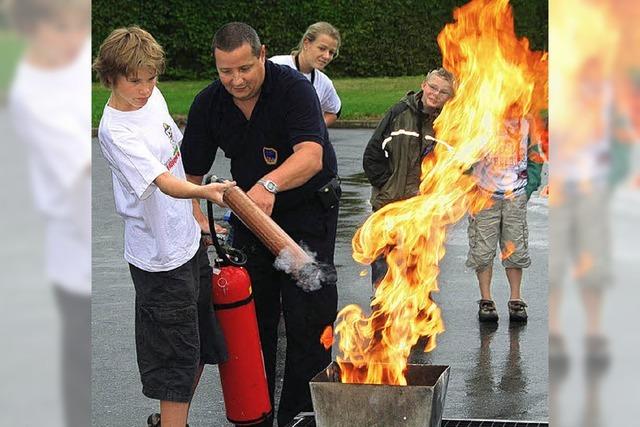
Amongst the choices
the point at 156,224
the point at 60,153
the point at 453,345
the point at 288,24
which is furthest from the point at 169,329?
the point at 288,24

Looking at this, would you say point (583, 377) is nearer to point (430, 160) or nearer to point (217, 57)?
point (217, 57)

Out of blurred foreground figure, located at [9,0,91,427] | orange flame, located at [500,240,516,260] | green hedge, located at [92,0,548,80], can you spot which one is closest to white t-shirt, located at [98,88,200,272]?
A: blurred foreground figure, located at [9,0,91,427]

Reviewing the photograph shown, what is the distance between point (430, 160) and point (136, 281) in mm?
2784

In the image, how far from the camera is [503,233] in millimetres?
7867

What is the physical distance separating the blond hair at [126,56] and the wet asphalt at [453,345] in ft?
6.83

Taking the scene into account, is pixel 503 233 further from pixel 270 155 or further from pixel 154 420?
pixel 154 420

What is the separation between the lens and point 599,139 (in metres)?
1.53

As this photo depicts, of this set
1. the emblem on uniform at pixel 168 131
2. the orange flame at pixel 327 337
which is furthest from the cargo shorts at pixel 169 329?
the orange flame at pixel 327 337

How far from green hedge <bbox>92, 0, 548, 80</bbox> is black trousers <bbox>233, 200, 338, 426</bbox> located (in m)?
22.7

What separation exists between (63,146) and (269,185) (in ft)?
11.2

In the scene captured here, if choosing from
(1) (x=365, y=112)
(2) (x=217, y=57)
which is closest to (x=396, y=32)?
(1) (x=365, y=112)

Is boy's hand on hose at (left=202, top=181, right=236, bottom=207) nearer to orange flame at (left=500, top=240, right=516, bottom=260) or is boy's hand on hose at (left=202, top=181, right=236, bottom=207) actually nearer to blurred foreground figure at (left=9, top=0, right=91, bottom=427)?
blurred foreground figure at (left=9, top=0, right=91, bottom=427)

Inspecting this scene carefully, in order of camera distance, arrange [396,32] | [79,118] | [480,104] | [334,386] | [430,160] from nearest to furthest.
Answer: [79,118] → [334,386] → [480,104] → [430,160] → [396,32]

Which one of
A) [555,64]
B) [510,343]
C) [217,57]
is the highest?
[217,57]
